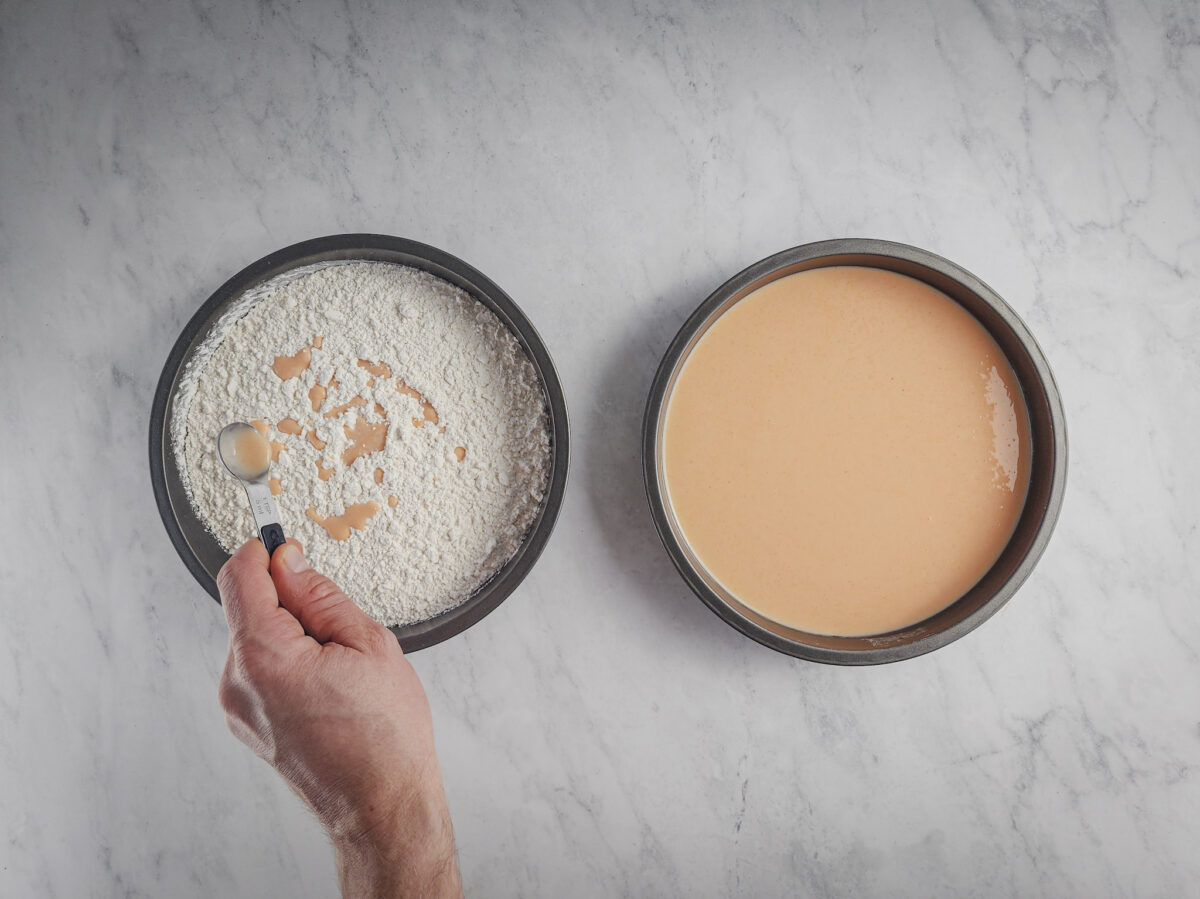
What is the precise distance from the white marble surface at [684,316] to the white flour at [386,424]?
135 millimetres

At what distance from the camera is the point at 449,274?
1.14m

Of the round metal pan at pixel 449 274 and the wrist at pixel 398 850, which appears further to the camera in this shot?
the round metal pan at pixel 449 274

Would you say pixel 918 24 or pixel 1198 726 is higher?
A: pixel 918 24

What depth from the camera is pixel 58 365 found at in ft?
4.19

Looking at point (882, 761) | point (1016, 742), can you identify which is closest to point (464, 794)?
point (882, 761)

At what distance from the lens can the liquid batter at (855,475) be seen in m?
1.14

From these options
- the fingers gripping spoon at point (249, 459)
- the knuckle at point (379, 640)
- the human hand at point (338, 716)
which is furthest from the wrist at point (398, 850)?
the fingers gripping spoon at point (249, 459)

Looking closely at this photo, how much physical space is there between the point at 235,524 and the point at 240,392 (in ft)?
0.71

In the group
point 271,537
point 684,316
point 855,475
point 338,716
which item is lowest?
point 338,716

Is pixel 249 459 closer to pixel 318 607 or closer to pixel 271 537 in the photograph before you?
pixel 271 537

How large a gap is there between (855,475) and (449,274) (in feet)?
2.43

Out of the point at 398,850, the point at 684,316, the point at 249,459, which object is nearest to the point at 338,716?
the point at 398,850

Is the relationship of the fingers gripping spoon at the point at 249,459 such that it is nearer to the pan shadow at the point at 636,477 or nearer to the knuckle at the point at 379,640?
the knuckle at the point at 379,640

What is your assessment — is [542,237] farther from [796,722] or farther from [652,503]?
[796,722]
